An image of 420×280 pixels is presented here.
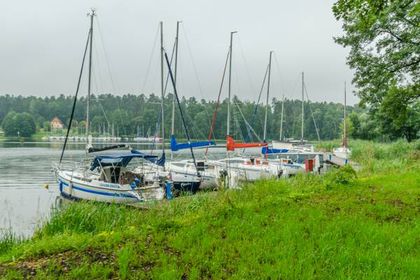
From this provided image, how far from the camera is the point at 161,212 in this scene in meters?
8.88

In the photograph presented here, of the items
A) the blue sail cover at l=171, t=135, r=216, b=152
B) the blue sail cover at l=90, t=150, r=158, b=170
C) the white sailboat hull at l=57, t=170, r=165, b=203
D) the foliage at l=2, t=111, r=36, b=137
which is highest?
the foliage at l=2, t=111, r=36, b=137

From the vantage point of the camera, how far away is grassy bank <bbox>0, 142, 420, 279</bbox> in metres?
5.11

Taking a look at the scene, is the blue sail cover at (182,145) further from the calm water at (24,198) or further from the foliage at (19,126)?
the foliage at (19,126)

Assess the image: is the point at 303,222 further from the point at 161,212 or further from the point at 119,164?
the point at 119,164

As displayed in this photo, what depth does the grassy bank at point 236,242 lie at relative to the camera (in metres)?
5.11

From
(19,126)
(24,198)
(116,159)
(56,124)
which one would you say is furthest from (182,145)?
(56,124)

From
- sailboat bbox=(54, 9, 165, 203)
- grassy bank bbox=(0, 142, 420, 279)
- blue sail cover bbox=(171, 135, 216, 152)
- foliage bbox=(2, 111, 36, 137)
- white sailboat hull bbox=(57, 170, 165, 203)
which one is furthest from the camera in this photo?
foliage bbox=(2, 111, 36, 137)

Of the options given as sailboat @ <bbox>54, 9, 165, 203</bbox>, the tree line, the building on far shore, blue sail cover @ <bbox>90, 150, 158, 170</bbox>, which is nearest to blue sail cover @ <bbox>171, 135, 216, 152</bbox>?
sailboat @ <bbox>54, 9, 165, 203</bbox>

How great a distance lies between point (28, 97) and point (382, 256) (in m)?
177

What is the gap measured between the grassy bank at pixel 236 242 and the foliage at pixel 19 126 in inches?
4715

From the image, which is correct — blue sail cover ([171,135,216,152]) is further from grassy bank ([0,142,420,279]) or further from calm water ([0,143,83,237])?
grassy bank ([0,142,420,279])

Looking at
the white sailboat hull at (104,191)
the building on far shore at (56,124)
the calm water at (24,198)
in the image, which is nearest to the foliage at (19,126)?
the building on far shore at (56,124)

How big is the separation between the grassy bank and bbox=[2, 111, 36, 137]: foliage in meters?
120

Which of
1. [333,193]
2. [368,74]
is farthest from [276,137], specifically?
[333,193]
